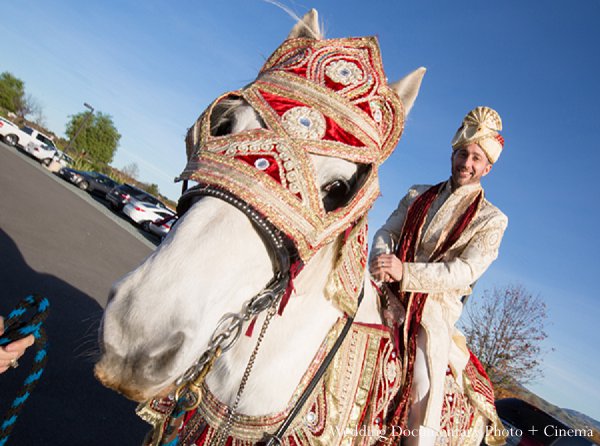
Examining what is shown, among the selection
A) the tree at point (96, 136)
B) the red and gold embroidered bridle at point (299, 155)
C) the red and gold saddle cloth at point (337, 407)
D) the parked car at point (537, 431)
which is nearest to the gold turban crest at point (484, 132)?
the red and gold embroidered bridle at point (299, 155)

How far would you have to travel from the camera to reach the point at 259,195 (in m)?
1.30

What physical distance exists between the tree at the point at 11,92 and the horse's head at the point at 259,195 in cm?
7300

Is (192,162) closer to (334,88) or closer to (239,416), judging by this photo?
(334,88)

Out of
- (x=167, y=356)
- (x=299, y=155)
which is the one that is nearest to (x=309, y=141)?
(x=299, y=155)

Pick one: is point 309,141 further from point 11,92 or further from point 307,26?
point 11,92

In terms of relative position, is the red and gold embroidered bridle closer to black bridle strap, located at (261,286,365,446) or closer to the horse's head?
the horse's head

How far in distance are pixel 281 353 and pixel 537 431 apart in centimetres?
589

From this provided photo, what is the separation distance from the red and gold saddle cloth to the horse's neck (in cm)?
6

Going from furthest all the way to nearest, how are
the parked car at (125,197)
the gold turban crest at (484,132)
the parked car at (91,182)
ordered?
the parked car at (91,182)
the parked car at (125,197)
the gold turban crest at (484,132)

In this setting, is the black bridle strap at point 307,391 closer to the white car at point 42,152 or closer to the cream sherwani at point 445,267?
the cream sherwani at point 445,267

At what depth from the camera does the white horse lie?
1.10 m

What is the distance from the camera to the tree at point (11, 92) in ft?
189

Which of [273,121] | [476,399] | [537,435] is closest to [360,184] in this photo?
[273,121]

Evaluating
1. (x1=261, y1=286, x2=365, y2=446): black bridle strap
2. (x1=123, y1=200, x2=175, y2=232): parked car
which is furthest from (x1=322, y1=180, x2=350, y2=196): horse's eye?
(x1=123, y1=200, x2=175, y2=232): parked car
